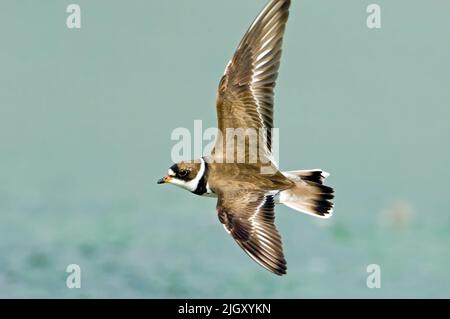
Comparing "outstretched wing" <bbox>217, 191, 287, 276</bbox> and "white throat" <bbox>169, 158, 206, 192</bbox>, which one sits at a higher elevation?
"white throat" <bbox>169, 158, 206, 192</bbox>

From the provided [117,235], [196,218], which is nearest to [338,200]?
[196,218]

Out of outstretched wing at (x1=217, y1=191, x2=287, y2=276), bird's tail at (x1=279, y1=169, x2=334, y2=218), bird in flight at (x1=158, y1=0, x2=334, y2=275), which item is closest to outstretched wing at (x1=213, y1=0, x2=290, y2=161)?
bird in flight at (x1=158, y1=0, x2=334, y2=275)

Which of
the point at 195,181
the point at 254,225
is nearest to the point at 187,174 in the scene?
the point at 195,181

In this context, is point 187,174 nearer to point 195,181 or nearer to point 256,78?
point 195,181

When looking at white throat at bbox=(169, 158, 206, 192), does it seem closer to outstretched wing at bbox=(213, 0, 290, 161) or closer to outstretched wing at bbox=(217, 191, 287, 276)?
outstretched wing at bbox=(213, 0, 290, 161)

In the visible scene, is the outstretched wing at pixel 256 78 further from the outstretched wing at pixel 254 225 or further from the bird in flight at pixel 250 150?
the outstretched wing at pixel 254 225

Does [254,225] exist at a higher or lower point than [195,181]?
lower
